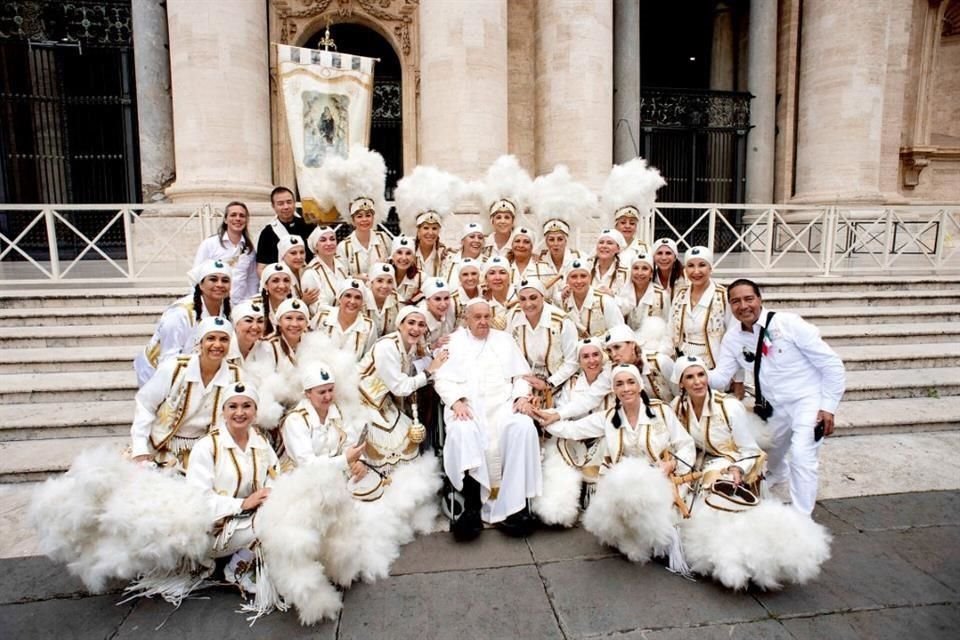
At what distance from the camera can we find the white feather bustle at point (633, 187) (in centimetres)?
626

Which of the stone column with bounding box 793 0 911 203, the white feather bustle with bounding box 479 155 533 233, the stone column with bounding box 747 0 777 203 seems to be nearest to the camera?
the white feather bustle with bounding box 479 155 533 233

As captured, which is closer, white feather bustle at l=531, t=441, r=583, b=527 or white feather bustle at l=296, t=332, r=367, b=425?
white feather bustle at l=531, t=441, r=583, b=527

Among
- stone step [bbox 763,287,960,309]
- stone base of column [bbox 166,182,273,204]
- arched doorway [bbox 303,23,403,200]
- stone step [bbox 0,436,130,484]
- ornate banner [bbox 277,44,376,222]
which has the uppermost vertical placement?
arched doorway [bbox 303,23,403,200]

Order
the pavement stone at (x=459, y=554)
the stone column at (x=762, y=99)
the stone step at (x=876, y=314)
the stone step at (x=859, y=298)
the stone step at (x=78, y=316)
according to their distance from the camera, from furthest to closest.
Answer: the stone column at (x=762, y=99) < the stone step at (x=859, y=298) < the stone step at (x=876, y=314) < the stone step at (x=78, y=316) < the pavement stone at (x=459, y=554)

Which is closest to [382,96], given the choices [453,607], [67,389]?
[67,389]

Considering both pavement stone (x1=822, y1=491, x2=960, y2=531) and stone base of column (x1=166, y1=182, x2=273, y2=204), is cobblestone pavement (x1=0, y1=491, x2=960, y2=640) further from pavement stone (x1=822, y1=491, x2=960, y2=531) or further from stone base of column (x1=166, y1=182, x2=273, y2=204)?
stone base of column (x1=166, y1=182, x2=273, y2=204)

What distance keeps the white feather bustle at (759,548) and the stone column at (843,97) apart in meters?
11.6

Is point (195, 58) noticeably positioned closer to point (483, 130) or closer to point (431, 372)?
point (483, 130)

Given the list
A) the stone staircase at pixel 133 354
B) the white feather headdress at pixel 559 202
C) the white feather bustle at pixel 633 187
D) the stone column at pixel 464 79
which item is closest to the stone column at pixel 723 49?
the stone column at pixel 464 79

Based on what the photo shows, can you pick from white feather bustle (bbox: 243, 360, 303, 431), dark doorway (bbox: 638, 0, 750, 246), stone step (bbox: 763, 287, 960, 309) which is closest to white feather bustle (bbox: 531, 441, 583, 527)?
white feather bustle (bbox: 243, 360, 303, 431)

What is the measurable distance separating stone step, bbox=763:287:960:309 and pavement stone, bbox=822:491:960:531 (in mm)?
4345

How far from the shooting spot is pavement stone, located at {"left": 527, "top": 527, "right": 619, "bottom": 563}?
12.0 feet

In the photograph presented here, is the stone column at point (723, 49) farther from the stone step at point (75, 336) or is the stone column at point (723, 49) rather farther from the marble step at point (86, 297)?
the stone step at point (75, 336)

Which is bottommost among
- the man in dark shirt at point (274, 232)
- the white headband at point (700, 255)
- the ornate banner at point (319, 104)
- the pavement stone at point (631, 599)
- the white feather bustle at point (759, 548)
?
the pavement stone at point (631, 599)
